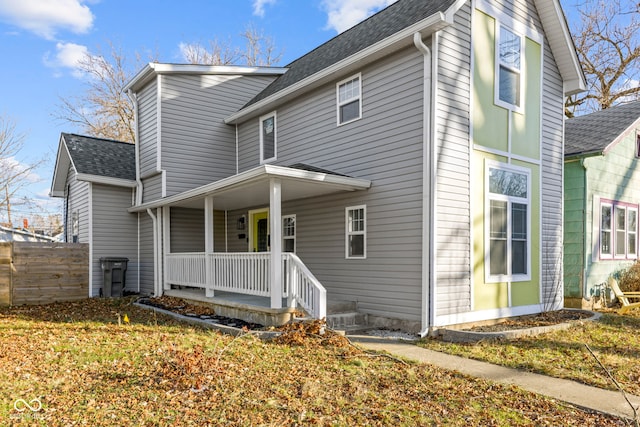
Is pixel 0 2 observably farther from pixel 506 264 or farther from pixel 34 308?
pixel 506 264

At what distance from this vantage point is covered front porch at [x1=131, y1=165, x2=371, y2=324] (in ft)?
25.1

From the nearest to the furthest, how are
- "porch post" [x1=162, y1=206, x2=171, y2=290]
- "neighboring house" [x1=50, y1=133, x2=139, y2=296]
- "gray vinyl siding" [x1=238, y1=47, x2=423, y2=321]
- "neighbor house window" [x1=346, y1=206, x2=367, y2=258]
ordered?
"gray vinyl siding" [x1=238, y1=47, x2=423, y2=321], "neighbor house window" [x1=346, y1=206, x2=367, y2=258], "porch post" [x1=162, y1=206, x2=171, y2=290], "neighboring house" [x1=50, y1=133, x2=139, y2=296]

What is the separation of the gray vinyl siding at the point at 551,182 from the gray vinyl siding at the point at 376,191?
12.5ft

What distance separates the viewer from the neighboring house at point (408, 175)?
7.69m

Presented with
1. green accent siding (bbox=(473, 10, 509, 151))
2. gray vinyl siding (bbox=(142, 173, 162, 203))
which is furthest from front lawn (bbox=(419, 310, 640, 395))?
gray vinyl siding (bbox=(142, 173, 162, 203))

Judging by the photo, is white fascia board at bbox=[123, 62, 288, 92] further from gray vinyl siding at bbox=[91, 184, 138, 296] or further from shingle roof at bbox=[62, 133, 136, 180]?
gray vinyl siding at bbox=[91, 184, 138, 296]

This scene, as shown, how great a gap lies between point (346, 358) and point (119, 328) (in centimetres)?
429

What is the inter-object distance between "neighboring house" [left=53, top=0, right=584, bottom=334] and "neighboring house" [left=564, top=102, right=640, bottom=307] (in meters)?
1.39

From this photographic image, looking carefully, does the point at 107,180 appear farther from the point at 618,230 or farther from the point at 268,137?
the point at 618,230

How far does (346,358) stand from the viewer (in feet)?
19.3

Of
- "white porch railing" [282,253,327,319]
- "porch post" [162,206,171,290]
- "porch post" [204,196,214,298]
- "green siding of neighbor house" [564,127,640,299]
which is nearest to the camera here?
"white porch railing" [282,253,327,319]

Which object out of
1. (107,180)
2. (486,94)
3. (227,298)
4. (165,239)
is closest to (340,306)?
(227,298)

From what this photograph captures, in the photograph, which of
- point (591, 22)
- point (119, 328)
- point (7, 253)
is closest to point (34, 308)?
point (7, 253)

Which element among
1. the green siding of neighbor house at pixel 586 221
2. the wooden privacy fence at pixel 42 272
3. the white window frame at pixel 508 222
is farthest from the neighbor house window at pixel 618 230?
the wooden privacy fence at pixel 42 272
